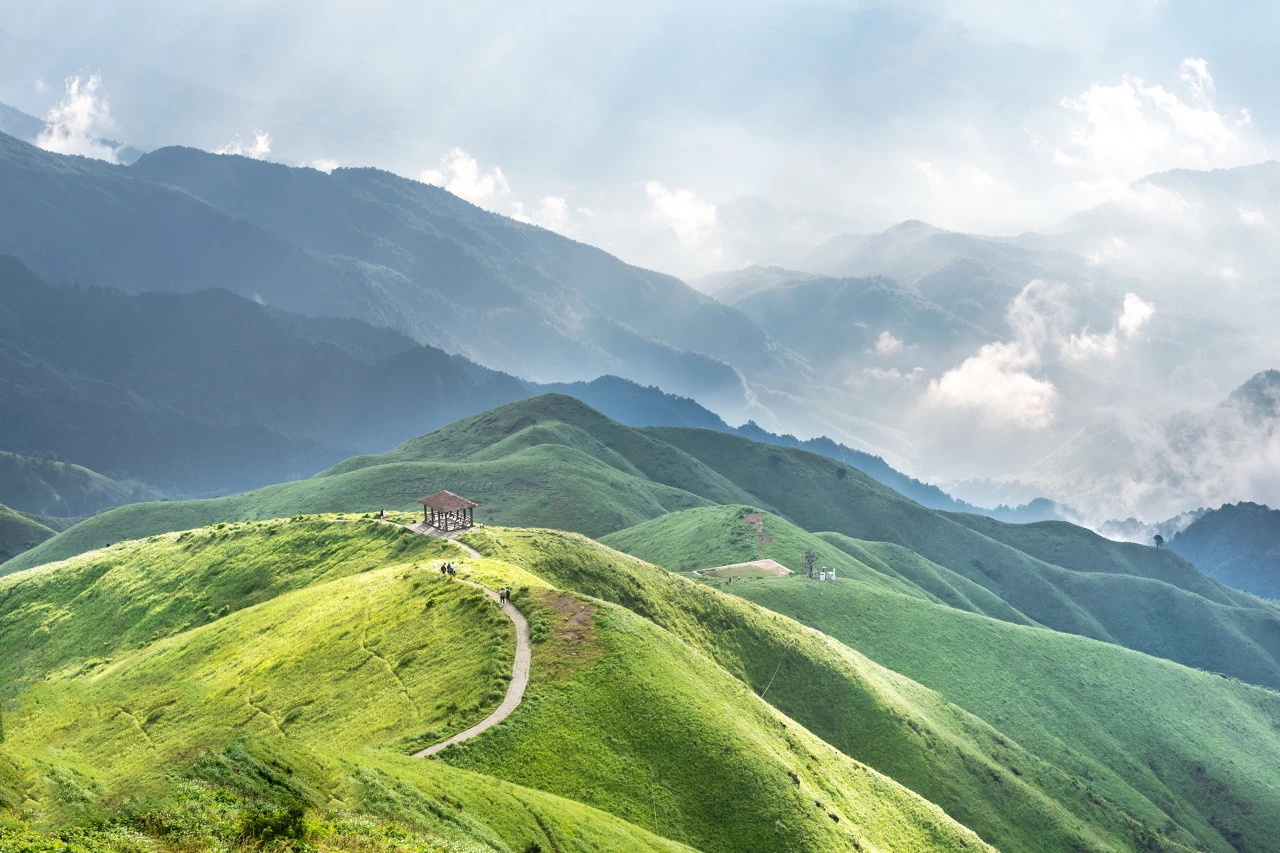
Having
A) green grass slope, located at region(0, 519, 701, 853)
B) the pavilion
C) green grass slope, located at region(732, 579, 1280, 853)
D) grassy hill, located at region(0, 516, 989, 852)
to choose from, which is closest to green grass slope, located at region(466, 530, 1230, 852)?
the pavilion

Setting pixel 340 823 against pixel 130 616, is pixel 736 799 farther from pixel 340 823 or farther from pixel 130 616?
pixel 130 616

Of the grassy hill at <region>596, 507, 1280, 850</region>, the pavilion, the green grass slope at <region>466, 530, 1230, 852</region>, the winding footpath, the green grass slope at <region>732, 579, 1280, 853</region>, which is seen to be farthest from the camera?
the green grass slope at <region>732, 579, 1280, 853</region>

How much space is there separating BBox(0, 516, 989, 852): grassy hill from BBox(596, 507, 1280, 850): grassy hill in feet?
243

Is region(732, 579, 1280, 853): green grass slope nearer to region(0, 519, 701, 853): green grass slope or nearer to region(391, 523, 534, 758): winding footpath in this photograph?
region(0, 519, 701, 853): green grass slope

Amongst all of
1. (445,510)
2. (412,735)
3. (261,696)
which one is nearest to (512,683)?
(412,735)

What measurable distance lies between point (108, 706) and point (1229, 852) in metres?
160

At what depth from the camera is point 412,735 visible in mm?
56344

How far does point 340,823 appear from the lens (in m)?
34.9

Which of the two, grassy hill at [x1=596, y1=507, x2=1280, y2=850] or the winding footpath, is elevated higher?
the winding footpath

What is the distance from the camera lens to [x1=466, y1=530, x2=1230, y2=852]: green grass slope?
103 meters

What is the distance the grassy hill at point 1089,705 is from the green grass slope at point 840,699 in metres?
24.5

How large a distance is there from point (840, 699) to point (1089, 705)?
83857mm

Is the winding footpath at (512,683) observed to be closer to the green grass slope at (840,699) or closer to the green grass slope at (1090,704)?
the green grass slope at (840,699)

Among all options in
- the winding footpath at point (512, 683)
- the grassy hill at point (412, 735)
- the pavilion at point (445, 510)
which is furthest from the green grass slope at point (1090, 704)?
the winding footpath at point (512, 683)
